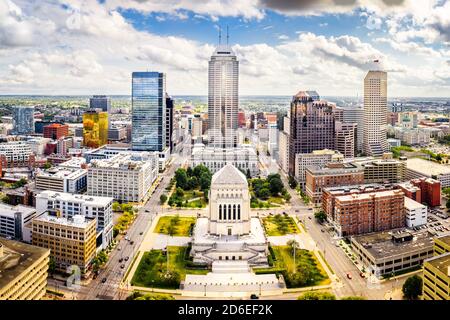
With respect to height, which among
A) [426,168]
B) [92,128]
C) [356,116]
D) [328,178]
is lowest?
[328,178]

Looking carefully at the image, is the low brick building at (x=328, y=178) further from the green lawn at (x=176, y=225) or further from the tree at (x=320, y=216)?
the green lawn at (x=176, y=225)

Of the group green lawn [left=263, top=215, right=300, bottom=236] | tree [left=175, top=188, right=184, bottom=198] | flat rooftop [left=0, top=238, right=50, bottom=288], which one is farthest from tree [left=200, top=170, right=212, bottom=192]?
flat rooftop [left=0, top=238, right=50, bottom=288]

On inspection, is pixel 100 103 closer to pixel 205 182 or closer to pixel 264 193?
pixel 205 182

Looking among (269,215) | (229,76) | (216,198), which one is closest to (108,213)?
(216,198)

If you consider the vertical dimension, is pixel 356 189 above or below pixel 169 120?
below

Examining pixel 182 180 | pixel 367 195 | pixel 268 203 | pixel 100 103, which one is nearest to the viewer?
pixel 367 195

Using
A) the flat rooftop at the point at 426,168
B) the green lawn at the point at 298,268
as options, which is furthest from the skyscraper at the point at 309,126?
the green lawn at the point at 298,268

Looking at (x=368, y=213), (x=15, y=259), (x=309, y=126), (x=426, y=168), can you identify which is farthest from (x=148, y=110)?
(x=15, y=259)
